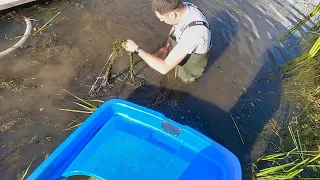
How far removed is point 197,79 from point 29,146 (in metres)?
1.95

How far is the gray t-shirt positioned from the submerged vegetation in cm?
115

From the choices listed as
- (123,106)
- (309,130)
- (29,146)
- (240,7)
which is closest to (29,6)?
(29,146)

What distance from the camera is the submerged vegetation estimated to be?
283cm

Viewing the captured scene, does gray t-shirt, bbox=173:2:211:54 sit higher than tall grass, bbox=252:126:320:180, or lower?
higher

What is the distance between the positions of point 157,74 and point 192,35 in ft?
2.83

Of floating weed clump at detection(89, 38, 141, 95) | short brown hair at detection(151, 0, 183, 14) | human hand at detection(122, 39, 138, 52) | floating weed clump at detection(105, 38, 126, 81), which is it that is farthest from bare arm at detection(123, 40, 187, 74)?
short brown hair at detection(151, 0, 183, 14)

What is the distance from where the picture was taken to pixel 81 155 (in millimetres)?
2615

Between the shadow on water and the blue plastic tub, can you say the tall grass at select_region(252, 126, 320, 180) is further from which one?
the blue plastic tub

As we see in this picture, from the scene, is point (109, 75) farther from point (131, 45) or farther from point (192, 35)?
point (192, 35)

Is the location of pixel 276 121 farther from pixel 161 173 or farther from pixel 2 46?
pixel 2 46

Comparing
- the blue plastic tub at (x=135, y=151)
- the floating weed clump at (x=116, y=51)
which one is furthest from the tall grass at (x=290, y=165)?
the floating weed clump at (x=116, y=51)

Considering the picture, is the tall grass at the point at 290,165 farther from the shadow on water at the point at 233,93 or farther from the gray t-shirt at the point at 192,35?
the gray t-shirt at the point at 192,35

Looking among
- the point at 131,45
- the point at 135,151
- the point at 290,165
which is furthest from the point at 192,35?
the point at 290,165

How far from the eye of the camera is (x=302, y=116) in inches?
141
